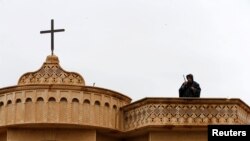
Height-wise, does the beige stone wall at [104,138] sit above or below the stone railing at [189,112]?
below

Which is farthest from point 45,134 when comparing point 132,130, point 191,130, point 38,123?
point 191,130

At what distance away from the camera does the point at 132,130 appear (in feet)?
103

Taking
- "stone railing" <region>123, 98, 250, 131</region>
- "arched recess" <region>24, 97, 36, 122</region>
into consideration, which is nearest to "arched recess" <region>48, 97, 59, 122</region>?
"arched recess" <region>24, 97, 36, 122</region>

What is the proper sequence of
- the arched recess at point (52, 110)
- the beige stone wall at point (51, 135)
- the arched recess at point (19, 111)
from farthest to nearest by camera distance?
the beige stone wall at point (51, 135), the arched recess at point (19, 111), the arched recess at point (52, 110)

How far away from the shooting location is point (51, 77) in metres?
31.1

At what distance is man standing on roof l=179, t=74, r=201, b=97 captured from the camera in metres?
31.9

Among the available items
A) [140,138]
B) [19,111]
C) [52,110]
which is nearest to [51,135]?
[52,110]

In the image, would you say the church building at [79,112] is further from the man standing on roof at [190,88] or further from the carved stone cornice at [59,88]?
the man standing on roof at [190,88]

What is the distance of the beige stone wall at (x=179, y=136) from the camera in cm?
3095

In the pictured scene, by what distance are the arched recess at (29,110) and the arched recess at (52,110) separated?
0.54 m

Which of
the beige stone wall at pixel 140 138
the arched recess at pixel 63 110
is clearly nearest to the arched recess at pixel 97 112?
the arched recess at pixel 63 110

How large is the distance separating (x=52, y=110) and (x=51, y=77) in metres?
1.23

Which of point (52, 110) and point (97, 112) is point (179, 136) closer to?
point (97, 112)

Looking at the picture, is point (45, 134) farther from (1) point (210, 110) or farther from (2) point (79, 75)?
(1) point (210, 110)
